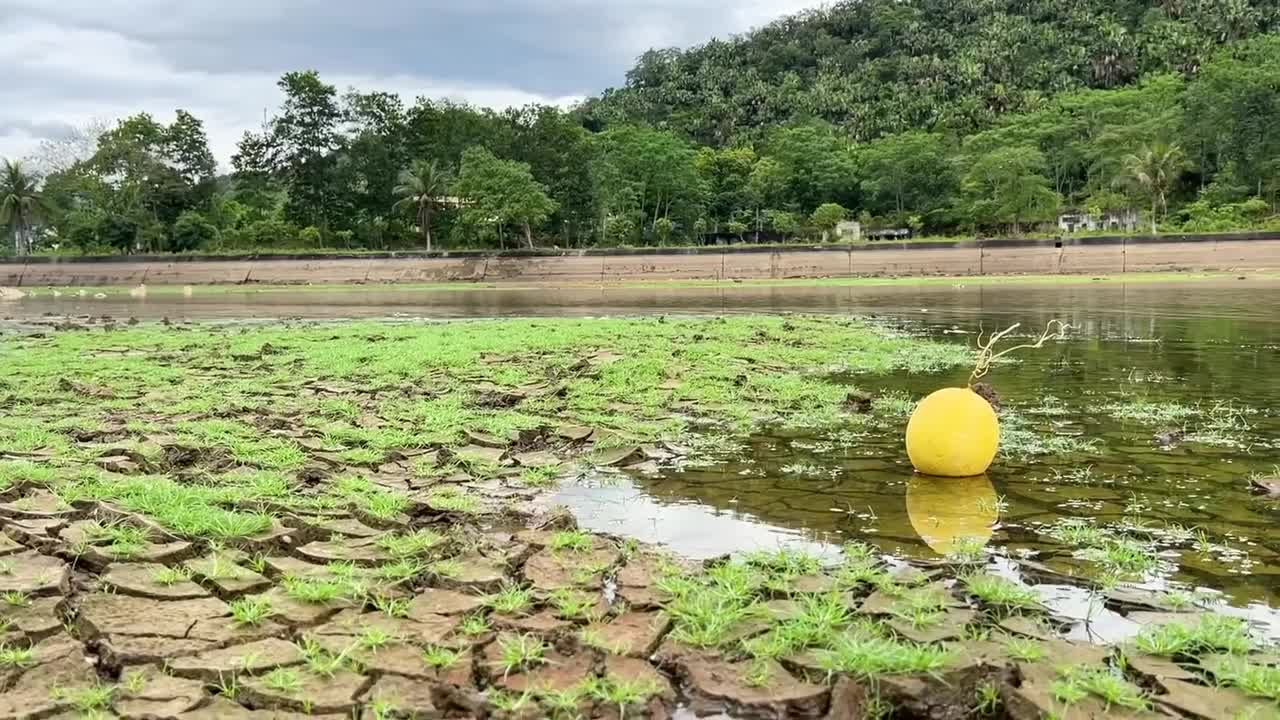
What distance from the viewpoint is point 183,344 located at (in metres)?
14.3

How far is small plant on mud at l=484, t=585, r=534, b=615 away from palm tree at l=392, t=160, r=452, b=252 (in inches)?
2236

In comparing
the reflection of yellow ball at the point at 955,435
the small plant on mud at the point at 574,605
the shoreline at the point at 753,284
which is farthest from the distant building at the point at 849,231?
the small plant on mud at the point at 574,605

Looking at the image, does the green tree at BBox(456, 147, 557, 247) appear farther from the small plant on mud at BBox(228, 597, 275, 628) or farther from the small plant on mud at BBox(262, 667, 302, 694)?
the small plant on mud at BBox(262, 667, 302, 694)

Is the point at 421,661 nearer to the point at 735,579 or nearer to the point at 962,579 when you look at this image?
the point at 735,579

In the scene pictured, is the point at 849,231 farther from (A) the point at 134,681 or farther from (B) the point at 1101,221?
(A) the point at 134,681

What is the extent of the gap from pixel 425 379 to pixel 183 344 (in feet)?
21.1

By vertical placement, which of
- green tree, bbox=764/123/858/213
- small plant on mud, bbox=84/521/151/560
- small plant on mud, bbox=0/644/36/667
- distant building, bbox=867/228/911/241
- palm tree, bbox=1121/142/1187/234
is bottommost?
small plant on mud, bbox=0/644/36/667

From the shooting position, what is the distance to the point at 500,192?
174 ft

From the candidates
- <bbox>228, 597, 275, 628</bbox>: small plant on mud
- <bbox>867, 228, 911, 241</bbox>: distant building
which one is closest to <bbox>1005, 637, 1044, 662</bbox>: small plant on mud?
<bbox>228, 597, 275, 628</bbox>: small plant on mud

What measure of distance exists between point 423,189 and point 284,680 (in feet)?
191

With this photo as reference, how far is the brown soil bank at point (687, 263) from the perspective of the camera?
39031mm

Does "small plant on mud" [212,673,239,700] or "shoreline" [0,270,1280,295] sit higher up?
"shoreline" [0,270,1280,295]

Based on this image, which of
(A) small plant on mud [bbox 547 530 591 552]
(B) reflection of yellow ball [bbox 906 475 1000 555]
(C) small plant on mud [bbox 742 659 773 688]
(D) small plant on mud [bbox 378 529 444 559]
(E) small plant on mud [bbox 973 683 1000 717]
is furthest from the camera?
(B) reflection of yellow ball [bbox 906 475 1000 555]

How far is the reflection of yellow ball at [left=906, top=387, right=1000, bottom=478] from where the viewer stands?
18.4 ft
